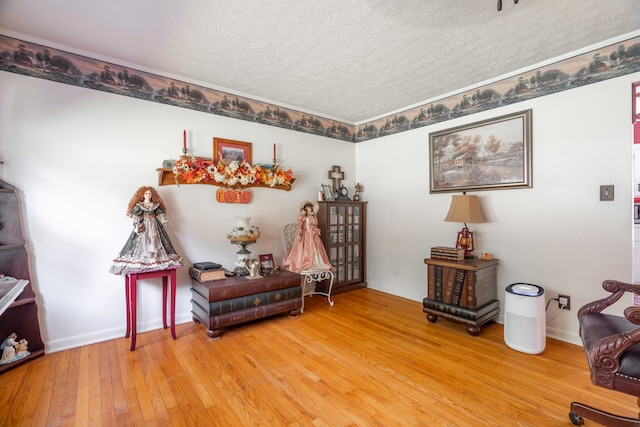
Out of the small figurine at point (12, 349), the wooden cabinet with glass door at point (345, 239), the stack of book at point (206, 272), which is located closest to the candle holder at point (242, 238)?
the stack of book at point (206, 272)

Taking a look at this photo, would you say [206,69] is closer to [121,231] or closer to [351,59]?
[351,59]

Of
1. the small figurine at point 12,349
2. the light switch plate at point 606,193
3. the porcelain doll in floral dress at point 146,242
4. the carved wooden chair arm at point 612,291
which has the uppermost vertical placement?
the light switch plate at point 606,193

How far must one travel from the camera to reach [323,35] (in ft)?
7.37

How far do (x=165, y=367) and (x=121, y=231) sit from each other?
1.32 metres

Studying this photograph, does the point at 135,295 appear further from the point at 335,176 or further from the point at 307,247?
the point at 335,176

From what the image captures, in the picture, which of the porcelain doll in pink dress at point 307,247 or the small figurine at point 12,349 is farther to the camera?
the porcelain doll in pink dress at point 307,247

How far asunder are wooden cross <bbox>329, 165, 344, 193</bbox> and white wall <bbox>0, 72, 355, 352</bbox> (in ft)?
5.09

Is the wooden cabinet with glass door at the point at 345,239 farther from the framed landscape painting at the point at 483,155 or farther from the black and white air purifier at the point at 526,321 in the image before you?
the black and white air purifier at the point at 526,321

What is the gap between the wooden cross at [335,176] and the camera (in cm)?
421

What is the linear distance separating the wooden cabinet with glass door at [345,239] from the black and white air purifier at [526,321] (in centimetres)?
202

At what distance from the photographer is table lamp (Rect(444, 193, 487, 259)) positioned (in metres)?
2.94

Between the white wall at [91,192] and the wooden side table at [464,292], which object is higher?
the white wall at [91,192]

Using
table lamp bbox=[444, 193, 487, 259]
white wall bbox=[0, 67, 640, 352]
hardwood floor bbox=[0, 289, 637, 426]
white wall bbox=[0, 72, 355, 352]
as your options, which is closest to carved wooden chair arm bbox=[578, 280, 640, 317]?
hardwood floor bbox=[0, 289, 637, 426]

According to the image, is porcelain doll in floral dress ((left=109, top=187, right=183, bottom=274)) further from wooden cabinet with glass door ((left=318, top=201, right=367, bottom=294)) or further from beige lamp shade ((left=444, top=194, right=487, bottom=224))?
beige lamp shade ((left=444, top=194, right=487, bottom=224))
